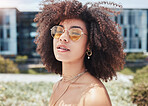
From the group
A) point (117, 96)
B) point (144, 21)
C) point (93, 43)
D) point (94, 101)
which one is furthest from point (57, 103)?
point (144, 21)

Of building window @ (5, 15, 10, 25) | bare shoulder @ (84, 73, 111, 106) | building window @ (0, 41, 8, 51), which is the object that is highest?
building window @ (5, 15, 10, 25)

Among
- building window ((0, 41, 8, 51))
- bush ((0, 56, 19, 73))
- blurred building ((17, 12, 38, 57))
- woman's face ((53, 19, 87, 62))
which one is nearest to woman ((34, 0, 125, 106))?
woman's face ((53, 19, 87, 62))

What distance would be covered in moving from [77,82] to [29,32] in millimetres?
22472

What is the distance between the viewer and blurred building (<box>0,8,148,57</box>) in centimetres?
2244

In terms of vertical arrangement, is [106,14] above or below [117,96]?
above

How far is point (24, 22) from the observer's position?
914 inches

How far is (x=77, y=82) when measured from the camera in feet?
5.99

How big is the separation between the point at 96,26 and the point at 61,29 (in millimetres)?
350

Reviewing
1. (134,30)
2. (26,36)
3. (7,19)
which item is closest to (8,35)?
(7,19)

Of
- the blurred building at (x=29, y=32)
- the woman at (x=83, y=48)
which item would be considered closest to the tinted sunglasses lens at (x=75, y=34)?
the woman at (x=83, y=48)

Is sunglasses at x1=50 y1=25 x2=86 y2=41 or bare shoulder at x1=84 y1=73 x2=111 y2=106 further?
sunglasses at x1=50 y1=25 x2=86 y2=41

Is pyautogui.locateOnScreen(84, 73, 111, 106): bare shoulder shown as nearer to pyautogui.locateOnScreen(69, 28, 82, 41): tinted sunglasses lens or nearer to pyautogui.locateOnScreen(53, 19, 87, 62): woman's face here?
pyautogui.locateOnScreen(53, 19, 87, 62): woman's face

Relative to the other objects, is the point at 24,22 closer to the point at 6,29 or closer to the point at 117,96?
the point at 6,29

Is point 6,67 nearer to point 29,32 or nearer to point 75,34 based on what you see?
point 75,34
